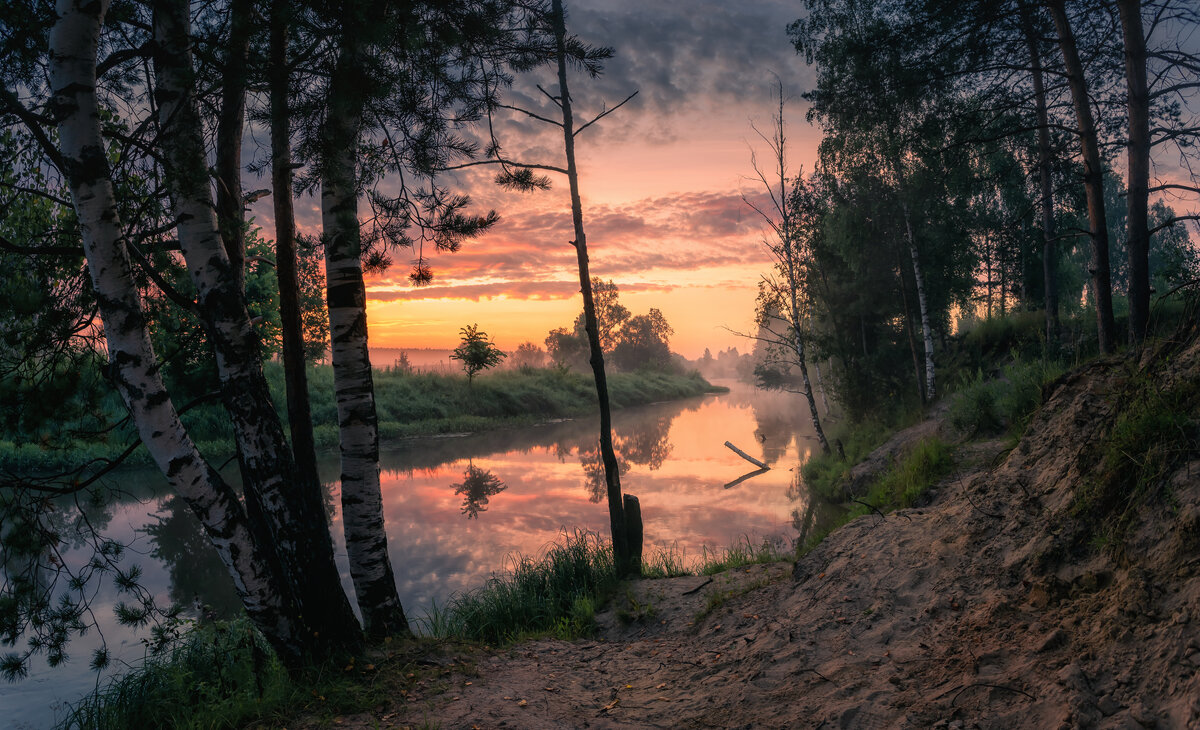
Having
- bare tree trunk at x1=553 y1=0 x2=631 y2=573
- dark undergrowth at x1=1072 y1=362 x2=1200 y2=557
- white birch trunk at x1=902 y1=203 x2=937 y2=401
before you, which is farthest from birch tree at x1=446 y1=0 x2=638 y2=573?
white birch trunk at x1=902 y1=203 x2=937 y2=401

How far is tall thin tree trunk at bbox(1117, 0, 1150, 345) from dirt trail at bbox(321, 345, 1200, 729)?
3806mm

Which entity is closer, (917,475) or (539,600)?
(539,600)

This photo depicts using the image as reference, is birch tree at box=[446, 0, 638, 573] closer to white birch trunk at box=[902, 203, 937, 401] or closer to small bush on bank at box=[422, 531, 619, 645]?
small bush on bank at box=[422, 531, 619, 645]

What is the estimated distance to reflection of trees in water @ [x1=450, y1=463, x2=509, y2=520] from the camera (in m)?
15.5

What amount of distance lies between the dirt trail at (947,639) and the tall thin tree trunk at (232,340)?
1450 millimetres

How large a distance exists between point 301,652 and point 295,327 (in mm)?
2814

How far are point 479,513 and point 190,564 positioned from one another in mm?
6135

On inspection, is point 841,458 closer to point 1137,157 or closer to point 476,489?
point 1137,157

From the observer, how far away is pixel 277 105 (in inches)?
187

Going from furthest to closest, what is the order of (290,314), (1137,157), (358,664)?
(1137,157) < (290,314) < (358,664)

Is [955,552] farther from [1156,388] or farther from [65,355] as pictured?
[65,355]

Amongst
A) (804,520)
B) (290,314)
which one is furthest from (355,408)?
(804,520)

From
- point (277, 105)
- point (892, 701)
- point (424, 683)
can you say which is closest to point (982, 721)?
point (892, 701)

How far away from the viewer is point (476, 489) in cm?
1778
